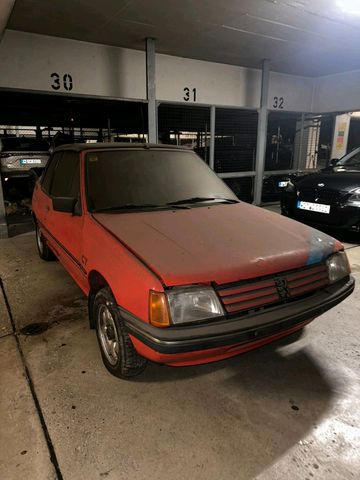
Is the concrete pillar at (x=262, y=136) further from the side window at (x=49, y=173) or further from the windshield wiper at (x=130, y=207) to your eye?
the windshield wiper at (x=130, y=207)

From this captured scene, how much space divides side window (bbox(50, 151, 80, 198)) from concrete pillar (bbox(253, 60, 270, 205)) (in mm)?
5426

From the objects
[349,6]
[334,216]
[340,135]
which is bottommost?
[334,216]

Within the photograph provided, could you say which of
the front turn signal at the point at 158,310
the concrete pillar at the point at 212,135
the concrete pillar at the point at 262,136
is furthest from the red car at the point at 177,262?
the concrete pillar at the point at 262,136

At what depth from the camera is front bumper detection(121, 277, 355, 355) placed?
5.13 ft

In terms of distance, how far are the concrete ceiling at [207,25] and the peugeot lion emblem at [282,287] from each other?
3952mm

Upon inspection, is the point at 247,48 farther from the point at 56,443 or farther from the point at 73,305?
the point at 56,443

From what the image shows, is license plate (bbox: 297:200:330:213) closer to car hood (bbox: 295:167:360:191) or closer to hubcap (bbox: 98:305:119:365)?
car hood (bbox: 295:167:360:191)

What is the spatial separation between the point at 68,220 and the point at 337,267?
204cm

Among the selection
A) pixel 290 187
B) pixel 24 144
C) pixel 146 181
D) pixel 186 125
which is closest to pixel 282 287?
pixel 146 181

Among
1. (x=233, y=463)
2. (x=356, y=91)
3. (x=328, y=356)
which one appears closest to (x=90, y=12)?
(x=328, y=356)

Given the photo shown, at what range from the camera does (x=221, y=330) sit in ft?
5.25

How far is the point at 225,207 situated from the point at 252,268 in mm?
995

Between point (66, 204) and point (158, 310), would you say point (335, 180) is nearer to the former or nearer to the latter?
point (66, 204)

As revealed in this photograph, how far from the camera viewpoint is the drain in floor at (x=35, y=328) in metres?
2.62
